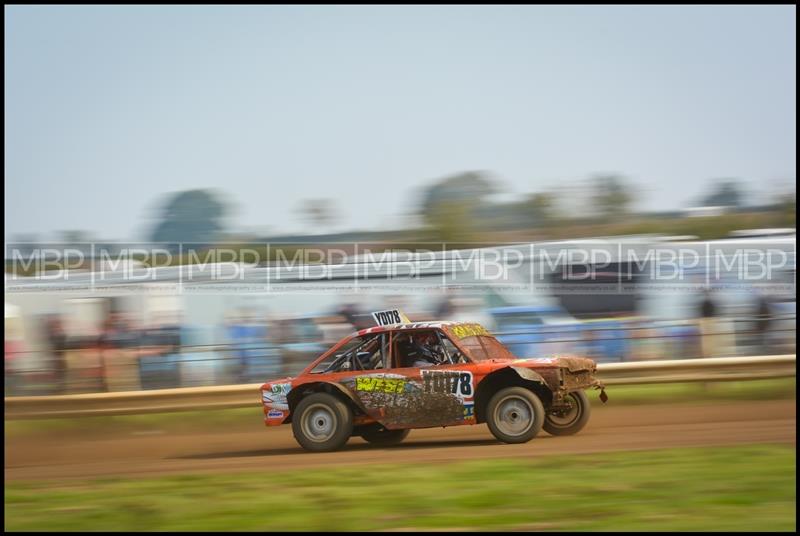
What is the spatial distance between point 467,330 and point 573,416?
1498 millimetres

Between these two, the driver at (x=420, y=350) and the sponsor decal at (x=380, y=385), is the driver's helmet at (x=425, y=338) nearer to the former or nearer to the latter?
the driver at (x=420, y=350)

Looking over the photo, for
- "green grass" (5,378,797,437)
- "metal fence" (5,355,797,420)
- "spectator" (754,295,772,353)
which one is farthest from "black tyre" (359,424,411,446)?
"spectator" (754,295,772,353)

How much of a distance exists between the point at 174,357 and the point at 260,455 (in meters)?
3.78

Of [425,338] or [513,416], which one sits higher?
[425,338]

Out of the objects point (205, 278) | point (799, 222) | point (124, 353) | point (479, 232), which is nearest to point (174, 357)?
point (124, 353)

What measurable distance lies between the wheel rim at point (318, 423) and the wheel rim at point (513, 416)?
1865 millimetres

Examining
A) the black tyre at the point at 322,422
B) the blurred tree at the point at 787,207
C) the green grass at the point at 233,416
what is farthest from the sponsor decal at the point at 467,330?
the blurred tree at the point at 787,207

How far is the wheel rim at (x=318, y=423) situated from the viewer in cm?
1028

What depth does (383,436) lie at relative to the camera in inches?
441

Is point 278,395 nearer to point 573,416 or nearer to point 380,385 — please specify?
point 380,385

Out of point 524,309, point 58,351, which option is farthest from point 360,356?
point 58,351

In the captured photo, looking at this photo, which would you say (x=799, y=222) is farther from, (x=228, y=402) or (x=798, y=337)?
A: (x=228, y=402)

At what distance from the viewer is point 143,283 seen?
15125 mm

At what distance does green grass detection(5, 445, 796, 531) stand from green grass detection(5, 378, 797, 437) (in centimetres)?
450
